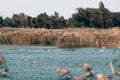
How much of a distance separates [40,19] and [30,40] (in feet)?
33.1

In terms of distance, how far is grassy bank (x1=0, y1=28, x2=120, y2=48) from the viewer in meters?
78.4

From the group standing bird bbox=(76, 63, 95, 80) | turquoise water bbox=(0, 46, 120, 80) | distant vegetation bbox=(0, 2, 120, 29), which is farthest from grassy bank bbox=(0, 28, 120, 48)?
standing bird bbox=(76, 63, 95, 80)

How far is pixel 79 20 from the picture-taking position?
9069cm

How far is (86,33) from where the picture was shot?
8475 cm

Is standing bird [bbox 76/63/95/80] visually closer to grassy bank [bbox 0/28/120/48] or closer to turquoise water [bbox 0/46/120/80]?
turquoise water [bbox 0/46/120/80]

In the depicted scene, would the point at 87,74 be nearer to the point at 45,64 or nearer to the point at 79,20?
the point at 45,64

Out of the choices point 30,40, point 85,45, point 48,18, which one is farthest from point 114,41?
point 48,18

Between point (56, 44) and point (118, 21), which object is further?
point (118, 21)

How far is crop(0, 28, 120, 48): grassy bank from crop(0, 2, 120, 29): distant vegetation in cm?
191

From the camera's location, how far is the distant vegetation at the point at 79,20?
8931cm

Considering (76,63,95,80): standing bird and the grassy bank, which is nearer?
(76,63,95,80): standing bird

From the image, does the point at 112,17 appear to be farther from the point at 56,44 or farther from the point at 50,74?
the point at 50,74

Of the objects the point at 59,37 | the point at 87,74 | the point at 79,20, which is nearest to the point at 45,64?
the point at 87,74

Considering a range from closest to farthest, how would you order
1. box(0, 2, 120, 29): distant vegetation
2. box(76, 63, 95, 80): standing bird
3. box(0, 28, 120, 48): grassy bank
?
box(76, 63, 95, 80): standing bird
box(0, 28, 120, 48): grassy bank
box(0, 2, 120, 29): distant vegetation
